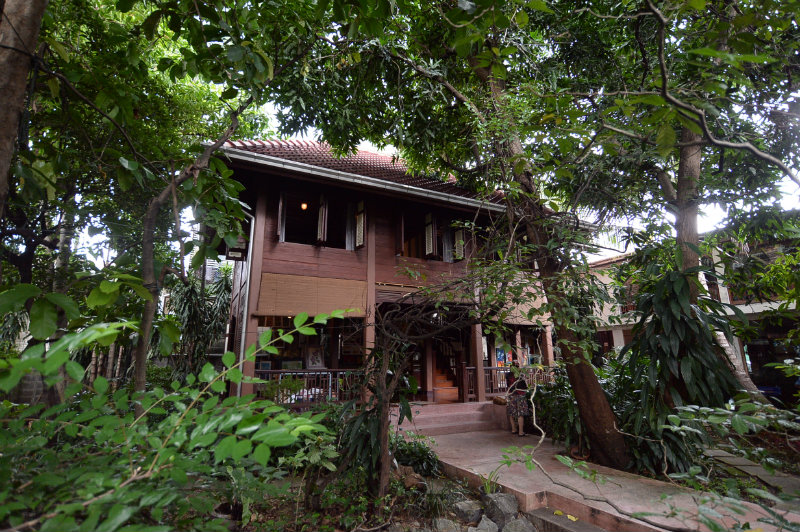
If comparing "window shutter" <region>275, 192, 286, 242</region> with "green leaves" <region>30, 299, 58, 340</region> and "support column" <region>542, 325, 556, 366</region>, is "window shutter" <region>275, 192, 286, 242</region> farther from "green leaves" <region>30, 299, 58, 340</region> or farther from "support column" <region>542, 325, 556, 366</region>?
"support column" <region>542, 325, 556, 366</region>

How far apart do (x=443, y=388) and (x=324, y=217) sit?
7020 millimetres

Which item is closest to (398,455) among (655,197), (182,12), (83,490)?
(83,490)

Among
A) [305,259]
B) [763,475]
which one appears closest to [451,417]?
[305,259]

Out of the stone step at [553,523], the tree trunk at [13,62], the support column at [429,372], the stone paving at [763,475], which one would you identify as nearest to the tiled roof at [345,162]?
the support column at [429,372]

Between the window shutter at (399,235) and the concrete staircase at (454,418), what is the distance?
12.2ft

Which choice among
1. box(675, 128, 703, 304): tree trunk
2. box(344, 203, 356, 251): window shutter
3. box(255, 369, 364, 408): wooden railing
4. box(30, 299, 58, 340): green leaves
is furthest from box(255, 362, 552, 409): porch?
box(30, 299, 58, 340): green leaves

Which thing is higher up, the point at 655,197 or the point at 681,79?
the point at 681,79

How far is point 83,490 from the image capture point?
98 centimetres

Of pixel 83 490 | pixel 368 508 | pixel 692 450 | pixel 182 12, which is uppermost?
pixel 182 12

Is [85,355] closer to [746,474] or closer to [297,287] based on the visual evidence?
[297,287]

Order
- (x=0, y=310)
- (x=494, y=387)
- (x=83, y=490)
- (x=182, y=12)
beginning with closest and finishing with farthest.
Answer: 1. (x=83, y=490)
2. (x=0, y=310)
3. (x=182, y=12)
4. (x=494, y=387)

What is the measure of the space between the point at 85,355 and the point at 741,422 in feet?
47.8

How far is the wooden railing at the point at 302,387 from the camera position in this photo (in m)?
7.36

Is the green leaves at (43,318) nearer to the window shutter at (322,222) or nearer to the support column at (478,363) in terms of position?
the window shutter at (322,222)
